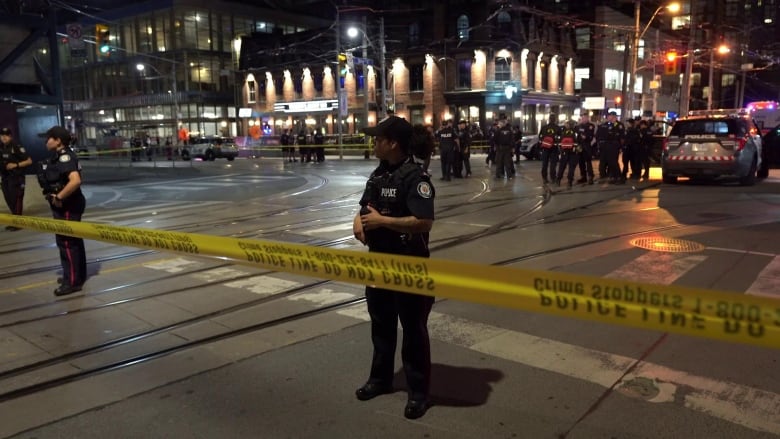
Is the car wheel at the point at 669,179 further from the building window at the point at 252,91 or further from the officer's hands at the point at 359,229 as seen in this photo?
the building window at the point at 252,91

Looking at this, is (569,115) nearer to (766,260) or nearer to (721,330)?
(766,260)

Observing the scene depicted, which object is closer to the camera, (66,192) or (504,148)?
(66,192)

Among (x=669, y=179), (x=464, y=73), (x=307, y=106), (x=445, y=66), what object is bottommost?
(x=669, y=179)

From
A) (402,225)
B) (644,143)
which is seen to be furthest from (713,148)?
(402,225)

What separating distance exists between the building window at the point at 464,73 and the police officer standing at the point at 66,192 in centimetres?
4058

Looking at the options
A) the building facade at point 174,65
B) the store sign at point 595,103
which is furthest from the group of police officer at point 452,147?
the building facade at point 174,65

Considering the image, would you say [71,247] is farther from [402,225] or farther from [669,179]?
[669,179]

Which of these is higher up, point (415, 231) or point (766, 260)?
point (415, 231)

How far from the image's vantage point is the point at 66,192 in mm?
6277

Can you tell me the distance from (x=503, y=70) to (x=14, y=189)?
38.4m

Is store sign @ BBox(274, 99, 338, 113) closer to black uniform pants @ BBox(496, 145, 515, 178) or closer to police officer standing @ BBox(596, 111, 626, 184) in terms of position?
black uniform pants @ BBox(496, 145, 515, 178)

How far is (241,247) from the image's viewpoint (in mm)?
4047

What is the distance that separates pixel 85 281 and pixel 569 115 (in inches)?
1962

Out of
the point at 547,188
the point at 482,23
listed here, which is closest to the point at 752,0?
the point at 482,23
